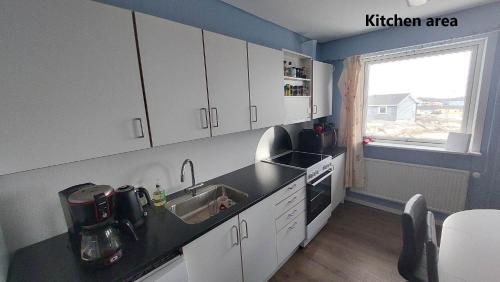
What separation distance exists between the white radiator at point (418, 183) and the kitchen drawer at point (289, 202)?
1.46 meters

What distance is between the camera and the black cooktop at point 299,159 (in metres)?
2.21

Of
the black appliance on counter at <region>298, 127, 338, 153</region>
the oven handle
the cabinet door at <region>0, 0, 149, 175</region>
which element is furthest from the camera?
the black appliance on counter at <region>298, 127, 338, 153</region>

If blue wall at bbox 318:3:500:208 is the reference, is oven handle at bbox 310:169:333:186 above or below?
below

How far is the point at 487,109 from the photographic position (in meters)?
2.10

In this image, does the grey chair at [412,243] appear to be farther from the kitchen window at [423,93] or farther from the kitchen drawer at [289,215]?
the kitchen window at [423,93]

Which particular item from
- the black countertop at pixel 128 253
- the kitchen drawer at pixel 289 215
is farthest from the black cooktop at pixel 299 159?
the black countertop at pixel 128 253

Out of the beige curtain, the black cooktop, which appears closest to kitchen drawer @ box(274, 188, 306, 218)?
the black cooktop

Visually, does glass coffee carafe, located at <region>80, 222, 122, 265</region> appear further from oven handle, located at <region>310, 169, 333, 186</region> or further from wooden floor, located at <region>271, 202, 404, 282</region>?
oven handle, located at <region>310, 169, 333, 186</region>

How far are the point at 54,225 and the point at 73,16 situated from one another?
1.12m

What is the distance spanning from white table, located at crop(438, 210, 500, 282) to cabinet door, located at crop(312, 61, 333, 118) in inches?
67.1

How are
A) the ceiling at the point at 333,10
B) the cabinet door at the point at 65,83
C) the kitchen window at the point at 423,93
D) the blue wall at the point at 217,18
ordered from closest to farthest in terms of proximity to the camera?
the cabinet door at the point at 65,83, the blue wall at the point at 217,18, the ceiling at the point at 333,10, the kitchen window at the point at 423,93

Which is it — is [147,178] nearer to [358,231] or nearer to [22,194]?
[22,194]

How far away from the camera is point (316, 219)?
2311 millimetres

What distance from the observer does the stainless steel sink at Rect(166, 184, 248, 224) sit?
158 cm
